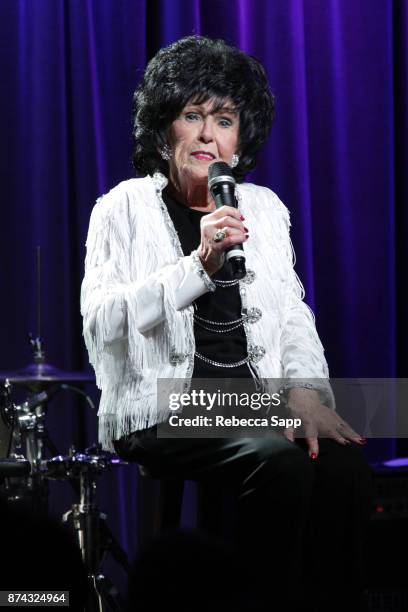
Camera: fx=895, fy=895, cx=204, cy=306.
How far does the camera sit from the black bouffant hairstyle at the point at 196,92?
202cm

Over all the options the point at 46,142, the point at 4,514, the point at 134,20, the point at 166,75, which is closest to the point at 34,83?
the point at 46,142

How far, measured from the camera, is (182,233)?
2018 mm

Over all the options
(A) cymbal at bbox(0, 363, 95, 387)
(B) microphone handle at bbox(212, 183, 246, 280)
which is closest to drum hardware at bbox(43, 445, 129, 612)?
(A) cymbal at bbox(0, 363, 95, 387)

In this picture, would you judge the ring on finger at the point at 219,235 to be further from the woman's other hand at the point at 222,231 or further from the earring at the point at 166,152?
the earring at the point at 166,152

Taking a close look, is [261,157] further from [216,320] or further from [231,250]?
[231,250]

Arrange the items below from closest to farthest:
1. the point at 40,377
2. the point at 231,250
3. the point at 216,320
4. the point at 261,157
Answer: the point at 231,250 < the point at 216,320 < the point at 40,377 < the point at 261,157

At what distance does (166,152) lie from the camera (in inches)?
82.3

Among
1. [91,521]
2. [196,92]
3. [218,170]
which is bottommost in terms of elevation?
[91,521]

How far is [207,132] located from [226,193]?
323 mm

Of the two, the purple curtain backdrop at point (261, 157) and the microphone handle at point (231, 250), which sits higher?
the purple curtain backdrop at point (261, 157)

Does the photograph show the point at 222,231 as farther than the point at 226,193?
No

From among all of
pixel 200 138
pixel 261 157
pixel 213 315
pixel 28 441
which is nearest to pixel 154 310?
pixel 213 315

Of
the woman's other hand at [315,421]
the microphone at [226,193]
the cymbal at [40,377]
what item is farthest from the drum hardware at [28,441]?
the microphone at [226,193]

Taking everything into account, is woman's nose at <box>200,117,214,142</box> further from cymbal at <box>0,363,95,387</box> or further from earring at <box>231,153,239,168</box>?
cymbal at <box>0,363,95,387</box>
